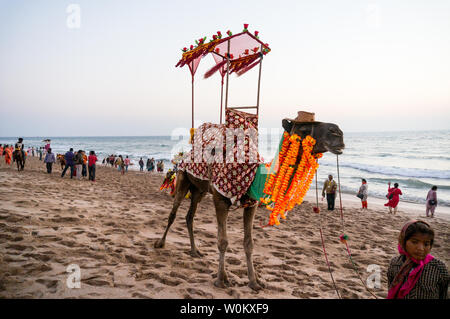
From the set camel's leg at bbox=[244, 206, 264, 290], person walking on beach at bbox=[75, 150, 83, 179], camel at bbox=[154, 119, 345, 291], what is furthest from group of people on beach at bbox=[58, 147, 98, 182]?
camel's leg at bbox=[244, 206, 264, 290]

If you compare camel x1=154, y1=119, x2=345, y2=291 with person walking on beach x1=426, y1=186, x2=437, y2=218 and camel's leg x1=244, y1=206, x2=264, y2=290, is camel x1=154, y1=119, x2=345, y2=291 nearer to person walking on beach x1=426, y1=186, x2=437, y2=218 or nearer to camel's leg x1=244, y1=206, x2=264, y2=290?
camel's leg x1=244, y1=206, x2=264, y2=290

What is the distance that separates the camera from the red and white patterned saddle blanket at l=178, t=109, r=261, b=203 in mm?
3570

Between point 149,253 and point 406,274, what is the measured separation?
12.9ft

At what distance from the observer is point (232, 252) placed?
5.30 m

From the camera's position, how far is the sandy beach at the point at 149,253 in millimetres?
3459

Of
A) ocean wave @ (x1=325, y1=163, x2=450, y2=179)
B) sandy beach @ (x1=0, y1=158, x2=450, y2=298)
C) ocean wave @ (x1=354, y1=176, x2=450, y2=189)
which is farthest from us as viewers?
ocean wave @ (x1=325, y1=163, x2=450, y2=179)

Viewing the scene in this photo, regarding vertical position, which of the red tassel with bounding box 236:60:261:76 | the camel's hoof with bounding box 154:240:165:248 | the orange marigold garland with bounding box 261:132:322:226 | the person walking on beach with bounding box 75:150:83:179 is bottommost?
the camel's hoof with bounding box 154:240:165:248

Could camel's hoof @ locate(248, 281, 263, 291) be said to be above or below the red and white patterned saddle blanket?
below

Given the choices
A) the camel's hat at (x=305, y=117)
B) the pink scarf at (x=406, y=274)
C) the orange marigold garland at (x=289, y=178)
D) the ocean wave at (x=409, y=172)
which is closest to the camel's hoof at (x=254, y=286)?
the orange marigold garland at (x=289, y=178)

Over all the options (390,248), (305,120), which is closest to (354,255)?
(390,248)

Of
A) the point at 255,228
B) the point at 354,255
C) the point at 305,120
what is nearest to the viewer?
the point at 305,120

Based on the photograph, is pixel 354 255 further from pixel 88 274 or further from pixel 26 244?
pixel 26 244
